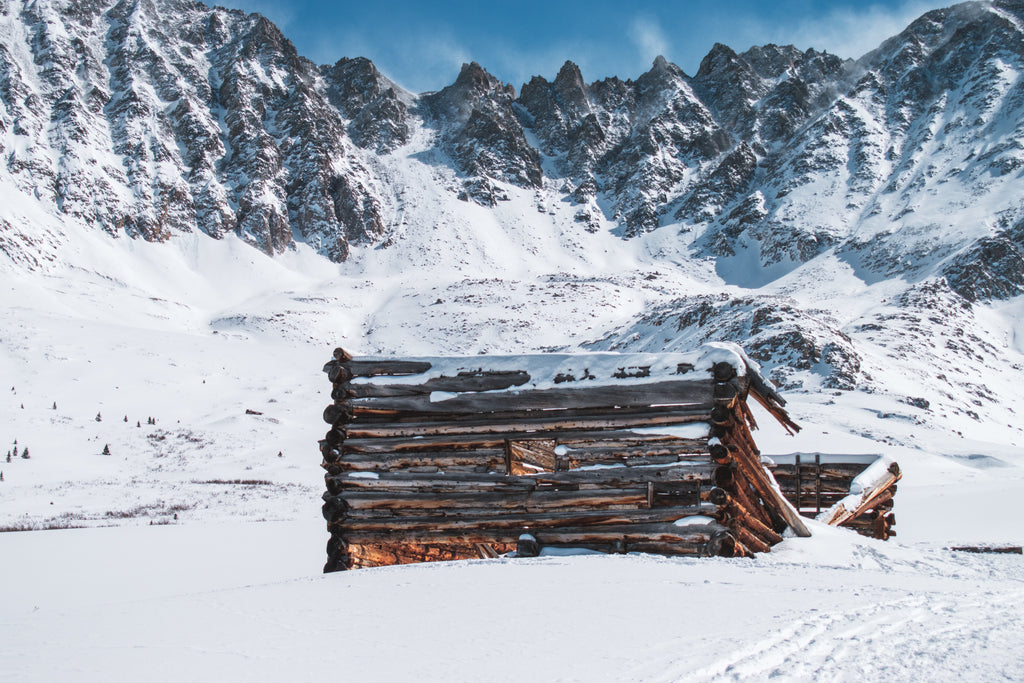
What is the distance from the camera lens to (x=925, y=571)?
6.50 meters

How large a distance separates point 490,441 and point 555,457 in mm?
875

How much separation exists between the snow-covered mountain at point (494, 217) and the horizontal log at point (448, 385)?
1843 cm

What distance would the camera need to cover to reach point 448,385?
8070 mm

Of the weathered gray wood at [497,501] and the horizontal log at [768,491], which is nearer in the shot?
the weathered gray wood at [497,501]

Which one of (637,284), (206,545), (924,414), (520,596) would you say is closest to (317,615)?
(520,596)

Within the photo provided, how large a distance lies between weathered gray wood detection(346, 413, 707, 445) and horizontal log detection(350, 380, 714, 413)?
0.15m

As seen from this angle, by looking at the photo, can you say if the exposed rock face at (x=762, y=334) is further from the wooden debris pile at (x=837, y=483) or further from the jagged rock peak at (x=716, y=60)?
the jagged rock peak at (x=716, y=60)

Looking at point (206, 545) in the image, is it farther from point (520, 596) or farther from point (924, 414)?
point (924, 414)

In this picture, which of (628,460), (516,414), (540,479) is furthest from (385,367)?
(628,460)

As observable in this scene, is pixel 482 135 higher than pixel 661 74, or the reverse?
pixel 661 74

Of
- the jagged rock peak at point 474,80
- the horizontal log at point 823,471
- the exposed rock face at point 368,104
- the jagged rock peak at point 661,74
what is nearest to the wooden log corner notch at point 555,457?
the horizontal log at point 823,471

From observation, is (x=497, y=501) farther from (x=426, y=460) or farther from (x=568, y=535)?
(x=426, y=460)

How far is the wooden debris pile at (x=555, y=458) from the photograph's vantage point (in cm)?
726

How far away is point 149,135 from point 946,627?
382 ft
